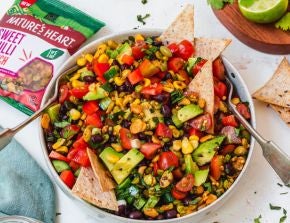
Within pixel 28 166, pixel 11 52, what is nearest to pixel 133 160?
pixel 28 166

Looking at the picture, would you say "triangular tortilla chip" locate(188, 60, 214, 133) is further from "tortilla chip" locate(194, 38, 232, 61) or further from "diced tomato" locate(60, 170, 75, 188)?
"diced tomato" locate(60, 170, 75, 188)

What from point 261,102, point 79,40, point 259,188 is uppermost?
point 79,40

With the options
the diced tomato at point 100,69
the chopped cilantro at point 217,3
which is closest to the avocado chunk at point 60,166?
the diced tomato at point 100,69

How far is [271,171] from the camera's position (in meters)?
2.45

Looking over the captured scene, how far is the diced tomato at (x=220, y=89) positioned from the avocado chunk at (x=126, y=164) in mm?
424

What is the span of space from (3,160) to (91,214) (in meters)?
0.46

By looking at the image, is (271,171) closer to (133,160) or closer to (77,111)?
(133,160)

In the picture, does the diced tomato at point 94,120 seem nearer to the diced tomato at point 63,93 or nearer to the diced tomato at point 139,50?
the diced tomato at point 63,93

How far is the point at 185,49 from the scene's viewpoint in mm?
2412

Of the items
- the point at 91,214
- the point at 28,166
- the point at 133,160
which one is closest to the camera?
the point at 133,160

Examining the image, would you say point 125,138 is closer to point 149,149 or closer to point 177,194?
point 149,149

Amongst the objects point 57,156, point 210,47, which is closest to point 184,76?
point 210,47

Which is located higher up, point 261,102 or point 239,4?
point 239,4

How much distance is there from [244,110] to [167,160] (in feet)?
1.34
